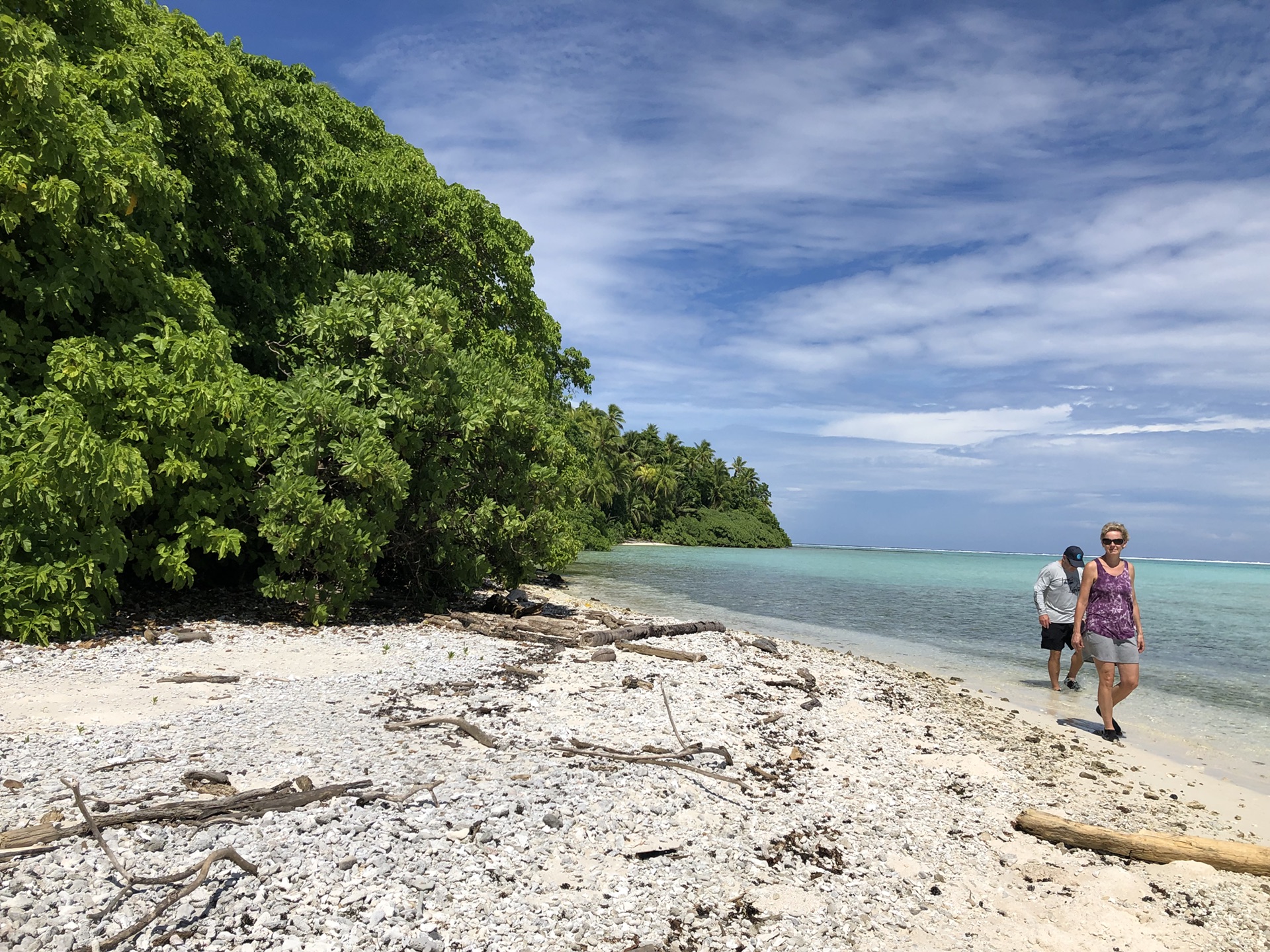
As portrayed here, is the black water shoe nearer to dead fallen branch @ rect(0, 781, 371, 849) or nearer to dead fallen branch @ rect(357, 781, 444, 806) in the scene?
dead fallen branch @ rect(357, 781, 444, 806)

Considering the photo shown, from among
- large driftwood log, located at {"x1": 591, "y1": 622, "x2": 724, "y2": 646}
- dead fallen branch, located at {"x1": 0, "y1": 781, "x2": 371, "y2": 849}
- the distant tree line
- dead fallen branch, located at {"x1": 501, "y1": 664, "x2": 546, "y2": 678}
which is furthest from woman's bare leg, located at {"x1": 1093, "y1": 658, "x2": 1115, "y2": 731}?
the distant tree line

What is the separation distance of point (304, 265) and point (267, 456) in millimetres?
5281

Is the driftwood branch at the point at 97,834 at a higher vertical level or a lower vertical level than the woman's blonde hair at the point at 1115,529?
lower

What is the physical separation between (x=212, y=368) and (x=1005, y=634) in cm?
2038

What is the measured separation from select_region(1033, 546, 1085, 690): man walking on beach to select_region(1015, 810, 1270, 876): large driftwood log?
6.79 metres

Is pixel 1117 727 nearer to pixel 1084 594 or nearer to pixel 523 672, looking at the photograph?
pixel 1084 594

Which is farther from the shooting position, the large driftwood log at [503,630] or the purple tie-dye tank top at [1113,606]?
the large driftwood log at [503,630]

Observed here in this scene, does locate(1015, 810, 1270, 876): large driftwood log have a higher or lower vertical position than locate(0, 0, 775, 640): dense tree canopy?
lower

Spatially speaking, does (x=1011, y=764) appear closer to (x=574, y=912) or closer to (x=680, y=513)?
(x=574, y=912)

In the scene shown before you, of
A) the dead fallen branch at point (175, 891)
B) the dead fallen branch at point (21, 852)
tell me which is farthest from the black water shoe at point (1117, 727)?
the dead fallen branch at point (21, 852)

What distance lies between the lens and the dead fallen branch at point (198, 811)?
4293mm

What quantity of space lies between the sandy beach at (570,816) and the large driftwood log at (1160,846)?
0.10 metres

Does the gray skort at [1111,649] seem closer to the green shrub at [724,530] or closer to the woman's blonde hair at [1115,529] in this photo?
the woman's blonde hair at [1115,529]

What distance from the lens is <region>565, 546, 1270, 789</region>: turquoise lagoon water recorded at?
11.3m
